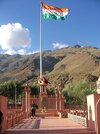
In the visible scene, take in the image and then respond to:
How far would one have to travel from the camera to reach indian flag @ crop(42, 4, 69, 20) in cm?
4034

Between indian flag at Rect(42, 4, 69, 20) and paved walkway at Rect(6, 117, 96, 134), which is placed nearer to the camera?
paved walkway at Rect(6, 117, 96, 134)

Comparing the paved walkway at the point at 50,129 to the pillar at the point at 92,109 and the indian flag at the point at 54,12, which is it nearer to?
the pillar at the point at 92,109

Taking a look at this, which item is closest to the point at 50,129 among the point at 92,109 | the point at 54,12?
the point at 92,109

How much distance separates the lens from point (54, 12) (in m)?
41.2

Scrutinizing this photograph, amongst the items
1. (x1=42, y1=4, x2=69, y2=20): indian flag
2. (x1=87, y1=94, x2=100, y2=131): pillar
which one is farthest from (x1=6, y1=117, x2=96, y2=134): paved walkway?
(x1=42, y1=4, x2=69, y2=20): indian flag

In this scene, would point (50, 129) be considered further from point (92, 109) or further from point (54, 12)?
point (54, 12)

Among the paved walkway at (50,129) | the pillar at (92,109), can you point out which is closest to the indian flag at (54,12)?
the paved walkway at (50,129)

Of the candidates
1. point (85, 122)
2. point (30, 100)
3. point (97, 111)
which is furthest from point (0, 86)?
point (97, 111)

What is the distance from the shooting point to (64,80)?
145 metres

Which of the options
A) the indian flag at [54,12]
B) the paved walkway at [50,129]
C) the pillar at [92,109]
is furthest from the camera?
the indian flag at [54,12]

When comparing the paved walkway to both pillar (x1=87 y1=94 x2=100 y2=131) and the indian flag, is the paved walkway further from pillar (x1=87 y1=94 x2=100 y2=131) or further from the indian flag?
the indian flag

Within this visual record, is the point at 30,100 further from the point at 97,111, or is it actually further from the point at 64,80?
the point at 64,80

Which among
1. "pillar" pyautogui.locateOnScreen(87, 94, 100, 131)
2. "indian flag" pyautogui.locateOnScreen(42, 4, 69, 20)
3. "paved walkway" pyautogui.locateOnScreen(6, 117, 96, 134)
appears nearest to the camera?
"pillar" pyautogui.locateOnScreen(87, 94, 100, 131)

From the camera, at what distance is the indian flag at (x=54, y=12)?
40.3 metres
